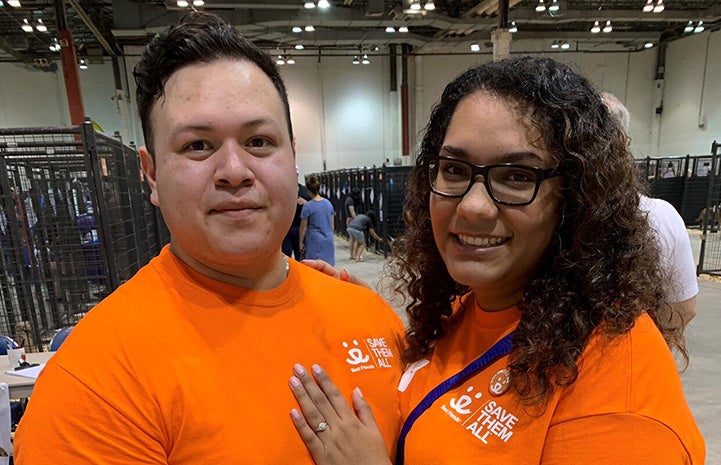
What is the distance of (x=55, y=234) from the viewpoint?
14.0 feet

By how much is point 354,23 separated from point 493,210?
483 inches

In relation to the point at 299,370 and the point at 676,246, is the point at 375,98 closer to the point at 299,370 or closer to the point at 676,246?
the point at 676,246

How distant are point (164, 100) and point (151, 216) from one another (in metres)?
5.22

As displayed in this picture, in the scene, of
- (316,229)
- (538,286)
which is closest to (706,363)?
(316,229)

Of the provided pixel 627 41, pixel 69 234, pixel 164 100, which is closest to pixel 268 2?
pixel 69 234

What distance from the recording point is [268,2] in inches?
408

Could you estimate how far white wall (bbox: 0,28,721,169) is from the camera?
1482cm

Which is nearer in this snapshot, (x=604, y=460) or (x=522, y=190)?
(x=604, y=460)

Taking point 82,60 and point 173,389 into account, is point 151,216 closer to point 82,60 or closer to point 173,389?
point 173,389

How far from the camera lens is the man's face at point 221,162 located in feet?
2.89

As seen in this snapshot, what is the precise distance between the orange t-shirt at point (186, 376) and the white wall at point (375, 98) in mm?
14535

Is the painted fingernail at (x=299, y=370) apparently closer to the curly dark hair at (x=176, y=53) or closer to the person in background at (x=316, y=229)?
the curly dark hair at (x=176, y=53)

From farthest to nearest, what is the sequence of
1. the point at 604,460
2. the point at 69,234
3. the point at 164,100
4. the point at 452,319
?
the point at 69,234 < the point at 452,319 < the point at 164,100 < the point at 604,460

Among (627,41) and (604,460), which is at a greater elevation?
(627,41)
